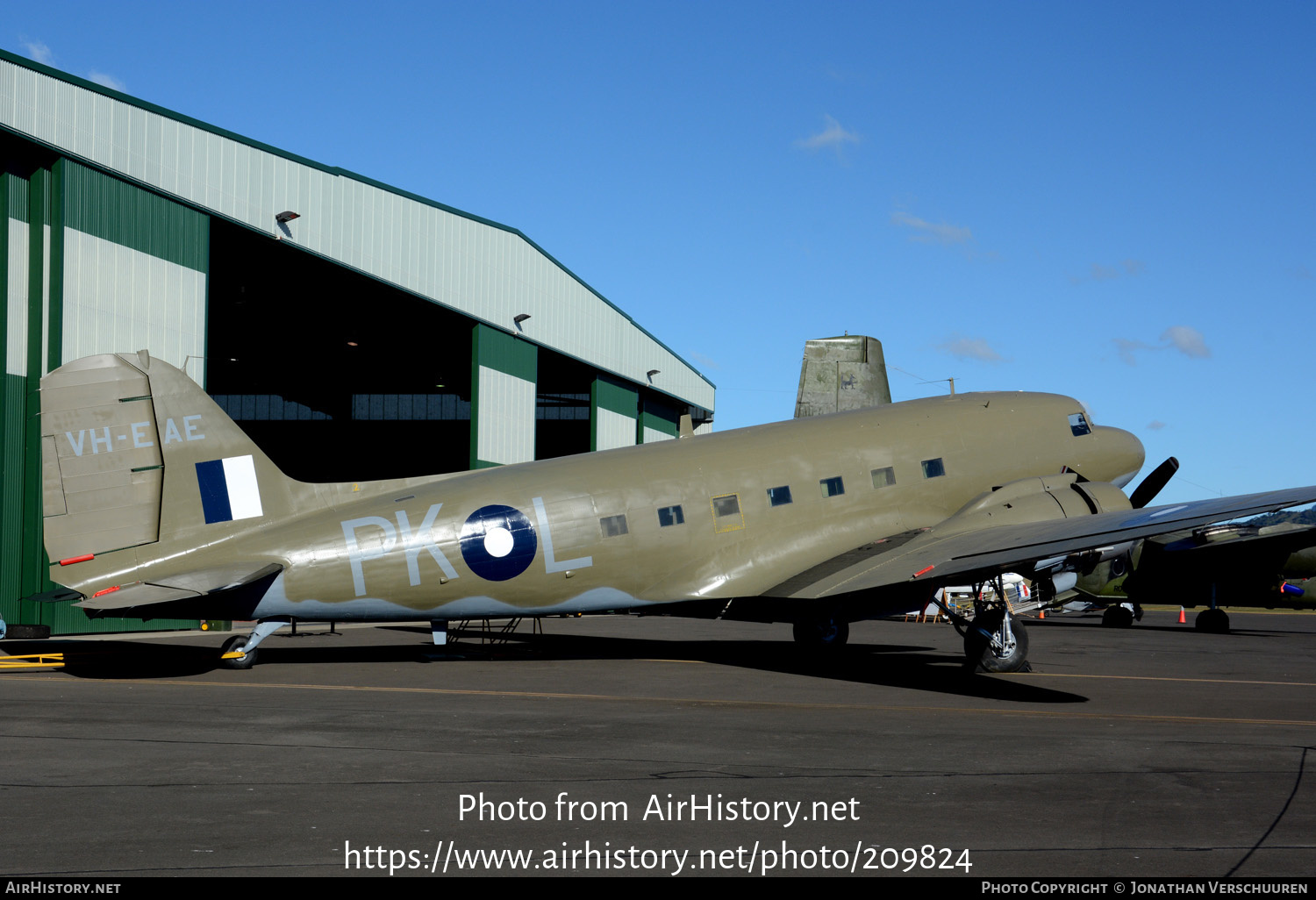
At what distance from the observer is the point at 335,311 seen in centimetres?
4175

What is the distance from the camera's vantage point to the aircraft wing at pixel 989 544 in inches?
581

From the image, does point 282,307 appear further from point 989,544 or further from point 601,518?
point 989,544

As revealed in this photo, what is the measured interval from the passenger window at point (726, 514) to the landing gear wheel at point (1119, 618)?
25.0m

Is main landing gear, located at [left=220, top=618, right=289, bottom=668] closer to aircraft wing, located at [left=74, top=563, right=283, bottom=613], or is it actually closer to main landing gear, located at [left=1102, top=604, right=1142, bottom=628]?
aircraft wing, located at [left=74, top=563, right=283, bottom=613]

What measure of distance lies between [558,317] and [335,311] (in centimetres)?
937

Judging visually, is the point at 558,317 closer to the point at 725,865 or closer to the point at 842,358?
the point at 842,358

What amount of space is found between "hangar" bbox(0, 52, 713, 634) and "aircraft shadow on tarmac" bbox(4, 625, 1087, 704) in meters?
6.30

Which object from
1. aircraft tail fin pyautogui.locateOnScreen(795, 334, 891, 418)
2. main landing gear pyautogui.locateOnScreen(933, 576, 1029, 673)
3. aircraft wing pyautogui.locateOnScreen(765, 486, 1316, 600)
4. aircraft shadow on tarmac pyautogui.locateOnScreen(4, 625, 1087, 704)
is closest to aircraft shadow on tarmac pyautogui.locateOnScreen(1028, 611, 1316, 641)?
aircraft tail fin pyautogui.locateOnScreen(795, 334, 891, 418)

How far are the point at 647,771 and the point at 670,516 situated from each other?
30.2ft

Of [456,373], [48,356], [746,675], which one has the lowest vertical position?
[746,675]

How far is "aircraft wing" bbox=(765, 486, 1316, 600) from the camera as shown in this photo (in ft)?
48.4

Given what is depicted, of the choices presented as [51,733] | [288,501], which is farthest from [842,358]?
[51,733]
